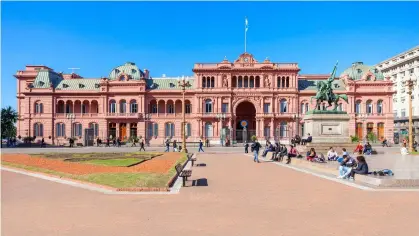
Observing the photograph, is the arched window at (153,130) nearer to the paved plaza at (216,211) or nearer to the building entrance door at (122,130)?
the building entrance door at (122,130)

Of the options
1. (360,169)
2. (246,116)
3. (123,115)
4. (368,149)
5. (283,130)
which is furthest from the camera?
(246,116)

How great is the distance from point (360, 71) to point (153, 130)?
47.3 meters

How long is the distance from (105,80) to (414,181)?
7051cm

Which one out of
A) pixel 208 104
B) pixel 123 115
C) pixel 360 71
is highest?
pixel 360 71

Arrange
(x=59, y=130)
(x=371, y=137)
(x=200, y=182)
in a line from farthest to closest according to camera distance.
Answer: (x=59, y=130), (x=371, y=137), (x=200, y=182)

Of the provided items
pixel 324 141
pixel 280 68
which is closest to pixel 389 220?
pixel 324 141

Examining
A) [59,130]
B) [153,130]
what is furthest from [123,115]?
[59,130]

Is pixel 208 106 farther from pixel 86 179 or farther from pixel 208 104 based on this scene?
pixel 86 179

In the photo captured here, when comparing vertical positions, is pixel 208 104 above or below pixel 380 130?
above

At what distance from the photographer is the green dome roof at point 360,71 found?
78062 millimetres

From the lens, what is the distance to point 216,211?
10891mm

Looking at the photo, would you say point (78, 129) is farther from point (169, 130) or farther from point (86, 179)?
point (86, 179)

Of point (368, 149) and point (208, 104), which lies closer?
point (368, 149)

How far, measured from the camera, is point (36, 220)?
9.78 metres
